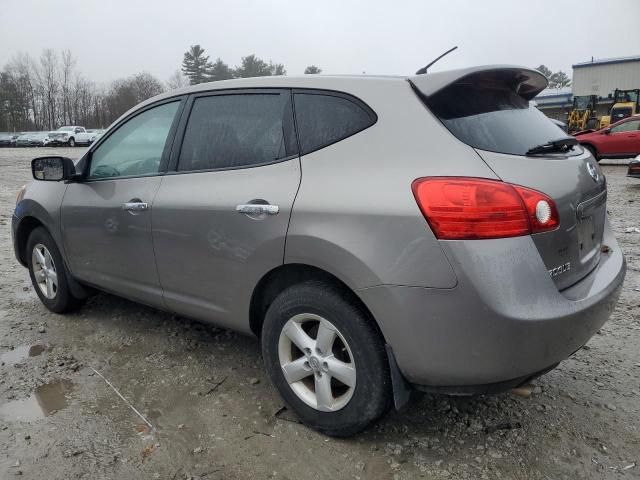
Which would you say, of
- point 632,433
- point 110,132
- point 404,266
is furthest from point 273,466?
point 110,132

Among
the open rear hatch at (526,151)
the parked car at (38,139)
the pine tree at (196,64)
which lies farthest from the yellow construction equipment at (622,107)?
the pine tree at (196,64)

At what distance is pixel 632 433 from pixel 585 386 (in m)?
0.46

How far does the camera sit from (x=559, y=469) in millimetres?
2264

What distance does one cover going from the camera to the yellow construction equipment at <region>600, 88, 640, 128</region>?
26.4m

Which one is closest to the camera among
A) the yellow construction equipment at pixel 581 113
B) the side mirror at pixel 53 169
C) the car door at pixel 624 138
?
the side mirror at pixel 53 169

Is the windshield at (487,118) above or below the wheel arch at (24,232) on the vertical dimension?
above

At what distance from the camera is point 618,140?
15.7 meters

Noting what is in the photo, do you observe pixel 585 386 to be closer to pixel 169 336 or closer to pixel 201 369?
pixel 201 369

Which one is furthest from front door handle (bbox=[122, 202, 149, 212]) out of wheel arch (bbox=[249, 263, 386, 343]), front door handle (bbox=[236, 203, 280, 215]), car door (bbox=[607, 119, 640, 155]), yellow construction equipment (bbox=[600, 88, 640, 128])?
yellow construction equipment (bbox=[600, 88, 640, 128])

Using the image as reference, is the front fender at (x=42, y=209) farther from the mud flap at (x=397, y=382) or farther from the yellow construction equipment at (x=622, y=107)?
the yellow construction equipment at (x=622, y=107)

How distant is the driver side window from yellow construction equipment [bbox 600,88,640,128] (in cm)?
2718

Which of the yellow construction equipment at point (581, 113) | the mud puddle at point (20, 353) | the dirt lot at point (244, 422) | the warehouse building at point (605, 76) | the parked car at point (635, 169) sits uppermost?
the warehouse building at point (605, 76)

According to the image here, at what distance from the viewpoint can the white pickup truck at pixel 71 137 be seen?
41.7 metres

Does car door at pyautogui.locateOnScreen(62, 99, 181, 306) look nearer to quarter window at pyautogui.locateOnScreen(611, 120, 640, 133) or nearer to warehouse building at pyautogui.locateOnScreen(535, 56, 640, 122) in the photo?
quarter window at pyautogui.locateOnScreen(611, 120, 640, 133)
